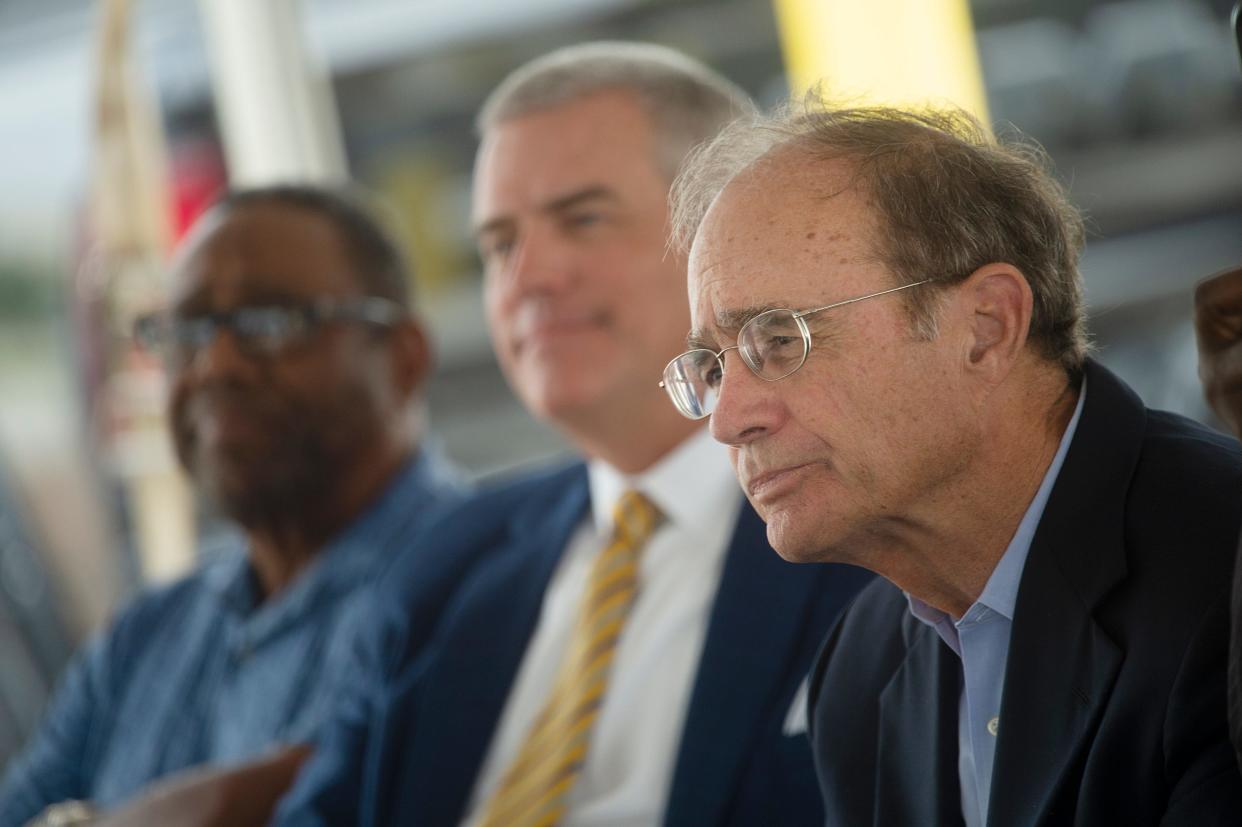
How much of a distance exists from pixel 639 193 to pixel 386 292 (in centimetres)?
73

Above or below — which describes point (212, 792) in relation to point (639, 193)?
below

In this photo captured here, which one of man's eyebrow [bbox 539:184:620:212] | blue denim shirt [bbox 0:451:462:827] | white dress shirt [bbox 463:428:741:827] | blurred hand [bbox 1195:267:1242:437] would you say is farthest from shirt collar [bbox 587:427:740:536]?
blurred hand [bbox 1195:267:1242:437]

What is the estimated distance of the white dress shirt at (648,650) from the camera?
165cm

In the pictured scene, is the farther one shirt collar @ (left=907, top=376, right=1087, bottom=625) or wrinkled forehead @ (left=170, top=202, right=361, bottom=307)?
wrinkled forehead @ (left=170, top=202, right=361, bottom=307)

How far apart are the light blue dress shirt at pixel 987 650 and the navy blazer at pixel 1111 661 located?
1 cm

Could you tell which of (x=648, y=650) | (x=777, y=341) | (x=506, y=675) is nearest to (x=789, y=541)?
(x=777, y=341)

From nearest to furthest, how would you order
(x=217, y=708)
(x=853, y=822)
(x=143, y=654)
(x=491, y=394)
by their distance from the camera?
(x=853, y=822) → (x=217, y=708) → (x=143, y=654) → (x=491, y=394)

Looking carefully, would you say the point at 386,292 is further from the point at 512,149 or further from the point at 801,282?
the point at 801,282

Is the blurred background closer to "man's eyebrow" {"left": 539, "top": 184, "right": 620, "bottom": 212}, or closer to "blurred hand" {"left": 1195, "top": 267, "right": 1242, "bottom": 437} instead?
"man's eyebrow" {"left": 539, "top": 184, "right": 620, "bottom": 212}

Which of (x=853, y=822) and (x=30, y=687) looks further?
(x=30, y=687)

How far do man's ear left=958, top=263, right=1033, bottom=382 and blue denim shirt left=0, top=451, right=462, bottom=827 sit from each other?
1310mm

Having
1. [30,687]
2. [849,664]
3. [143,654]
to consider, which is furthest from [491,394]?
[849,664]

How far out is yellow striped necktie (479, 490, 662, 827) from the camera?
5.48 ft

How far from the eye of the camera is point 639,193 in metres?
1.87
